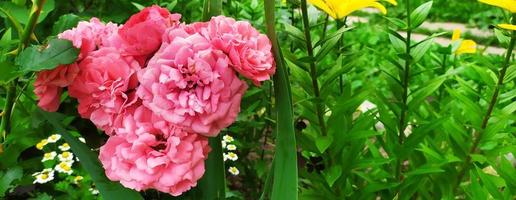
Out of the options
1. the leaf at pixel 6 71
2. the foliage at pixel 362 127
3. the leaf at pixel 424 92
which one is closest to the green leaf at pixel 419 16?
the foliage at pixel 362 127

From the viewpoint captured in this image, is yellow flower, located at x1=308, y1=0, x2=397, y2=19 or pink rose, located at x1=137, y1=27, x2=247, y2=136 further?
yellow flower, located at x1=308, y1=0, x2=397, y2=19

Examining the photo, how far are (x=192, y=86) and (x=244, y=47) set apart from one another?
0.11m

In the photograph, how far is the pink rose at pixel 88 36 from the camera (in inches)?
51.2

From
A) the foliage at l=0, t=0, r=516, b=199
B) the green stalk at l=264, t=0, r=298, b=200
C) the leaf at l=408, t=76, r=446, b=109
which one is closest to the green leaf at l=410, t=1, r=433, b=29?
the foliage at l=0, t=0, r=516, b=199

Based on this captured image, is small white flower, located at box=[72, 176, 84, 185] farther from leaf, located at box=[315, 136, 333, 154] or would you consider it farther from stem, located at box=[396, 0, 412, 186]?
stem, located at box=[396, 0, 412, 186]

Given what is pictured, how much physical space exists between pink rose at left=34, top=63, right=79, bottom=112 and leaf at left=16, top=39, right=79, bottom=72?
46 millimetres

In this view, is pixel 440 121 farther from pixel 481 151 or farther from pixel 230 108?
pixel 230 108

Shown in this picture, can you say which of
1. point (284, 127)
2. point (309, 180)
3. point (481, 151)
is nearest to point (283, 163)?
point (284, 127)

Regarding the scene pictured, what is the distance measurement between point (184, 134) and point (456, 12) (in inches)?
200

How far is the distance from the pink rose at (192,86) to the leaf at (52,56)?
0.14m

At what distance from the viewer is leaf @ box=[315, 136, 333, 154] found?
65.5 inches

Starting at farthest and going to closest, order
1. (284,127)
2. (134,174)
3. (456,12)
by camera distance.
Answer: (456,12) → (284,127) → (134,174)

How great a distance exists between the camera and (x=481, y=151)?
2039 mm

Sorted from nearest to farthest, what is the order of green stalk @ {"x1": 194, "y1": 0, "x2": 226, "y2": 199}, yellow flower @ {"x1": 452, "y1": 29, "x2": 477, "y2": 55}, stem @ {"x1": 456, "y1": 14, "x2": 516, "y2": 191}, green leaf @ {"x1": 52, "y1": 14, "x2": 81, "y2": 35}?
green stalk @ {"x1": 194, "y1": 0, "x2": 226, "y2": 199} < green leaf @ {"x1": 52, "y1": 14, "x2": 81, "y2": 35} < stem @ {"x1": 456, "y1": 14, "x2": 516, "y2": 191} < yellow flower @ {"x1": 452, "y1": 29, "x2": 477, "y2": 55}
